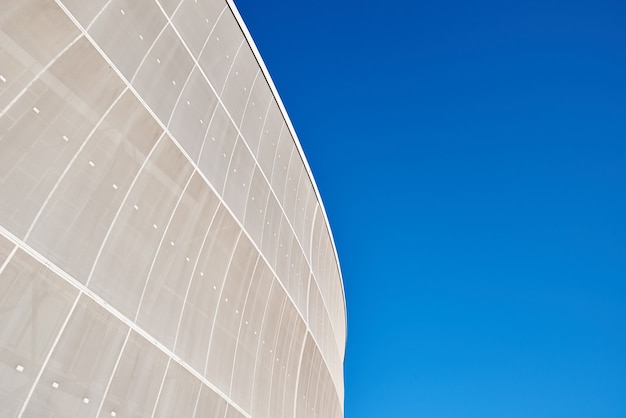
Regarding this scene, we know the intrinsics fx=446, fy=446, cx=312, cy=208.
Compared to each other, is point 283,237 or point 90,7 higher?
point 283,237

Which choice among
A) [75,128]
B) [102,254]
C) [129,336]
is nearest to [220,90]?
[75,128]

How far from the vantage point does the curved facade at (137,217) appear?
7.05 metres

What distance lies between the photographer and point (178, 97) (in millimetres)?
11539

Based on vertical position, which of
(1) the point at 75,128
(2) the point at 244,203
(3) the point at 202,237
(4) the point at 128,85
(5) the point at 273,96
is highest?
(5) the point at 273,96

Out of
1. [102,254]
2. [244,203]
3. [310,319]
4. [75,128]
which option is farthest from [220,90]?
[310,319]

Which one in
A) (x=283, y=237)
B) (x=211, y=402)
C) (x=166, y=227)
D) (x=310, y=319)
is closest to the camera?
(x=166, y=227)

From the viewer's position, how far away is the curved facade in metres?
7.05

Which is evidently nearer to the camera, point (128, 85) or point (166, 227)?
point (128, 85)

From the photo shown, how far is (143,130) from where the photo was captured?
993 centimetres

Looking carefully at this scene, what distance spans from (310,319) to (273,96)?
33.0 feet

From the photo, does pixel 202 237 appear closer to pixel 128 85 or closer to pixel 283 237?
pixel 128 85

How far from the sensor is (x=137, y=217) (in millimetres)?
9414

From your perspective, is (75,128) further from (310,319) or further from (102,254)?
(310,319)

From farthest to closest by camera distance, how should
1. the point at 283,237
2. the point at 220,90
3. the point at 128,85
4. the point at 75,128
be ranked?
the point at 283,237 → the point at 220,90 → the point at 128,85 → the point at 75,128
